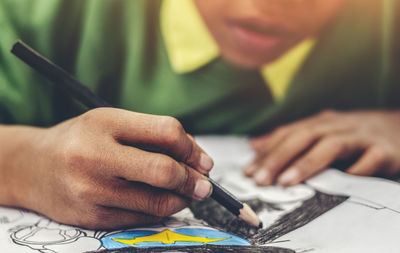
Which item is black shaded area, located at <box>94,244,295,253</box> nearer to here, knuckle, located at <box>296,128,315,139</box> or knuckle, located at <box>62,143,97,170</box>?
knuckle, located at <box>62,143,97,170</box>

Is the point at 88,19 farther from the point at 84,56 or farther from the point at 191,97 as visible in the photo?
the point at 191,97

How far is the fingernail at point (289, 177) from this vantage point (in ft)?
1.52

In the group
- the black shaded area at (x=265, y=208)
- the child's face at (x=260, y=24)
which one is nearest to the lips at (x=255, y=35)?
the child's face at (x=260, y=24)

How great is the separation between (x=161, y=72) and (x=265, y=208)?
264 millimetres

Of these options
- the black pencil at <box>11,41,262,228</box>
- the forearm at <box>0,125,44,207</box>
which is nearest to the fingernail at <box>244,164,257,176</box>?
the black pencil at <box>11,41,262,228</box>

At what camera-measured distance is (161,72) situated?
583 mm

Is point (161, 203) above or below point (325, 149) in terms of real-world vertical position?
below

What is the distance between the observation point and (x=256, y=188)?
0.46 m

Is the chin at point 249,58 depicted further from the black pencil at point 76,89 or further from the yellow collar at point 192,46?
the black pencil at point 76,89

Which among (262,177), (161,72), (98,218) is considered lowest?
(98,218)

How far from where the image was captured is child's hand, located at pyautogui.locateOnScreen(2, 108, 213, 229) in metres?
0.31

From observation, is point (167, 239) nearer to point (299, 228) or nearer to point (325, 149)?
point (299, 228)

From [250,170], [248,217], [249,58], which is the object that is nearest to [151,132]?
[248,217]

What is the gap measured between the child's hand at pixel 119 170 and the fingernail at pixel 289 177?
0.15 meters
